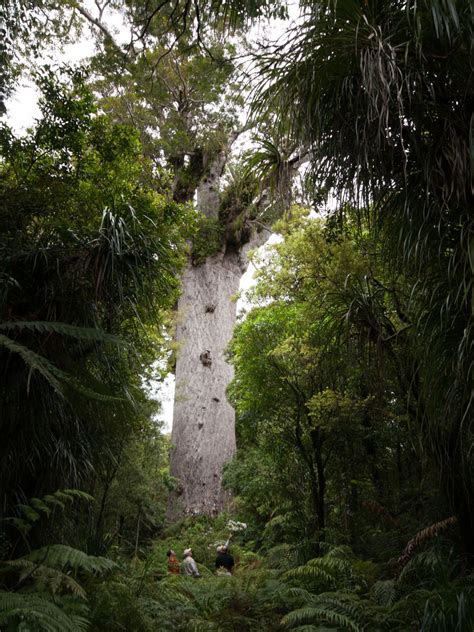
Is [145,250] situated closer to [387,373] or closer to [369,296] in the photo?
[369,296]

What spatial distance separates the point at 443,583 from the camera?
333 centimetres

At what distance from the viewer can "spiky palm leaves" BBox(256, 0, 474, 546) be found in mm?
3316

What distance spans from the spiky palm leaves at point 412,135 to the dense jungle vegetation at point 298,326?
0.06 ft

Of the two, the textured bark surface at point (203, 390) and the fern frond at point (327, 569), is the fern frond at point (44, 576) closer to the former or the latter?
the fern frond at point (327, 569)

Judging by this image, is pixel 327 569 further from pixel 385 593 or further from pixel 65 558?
pixel 65 558

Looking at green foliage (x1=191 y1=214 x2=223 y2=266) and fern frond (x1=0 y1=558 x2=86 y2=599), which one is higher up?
green foliage (x1=191 y1=214 x2=223 y2=266)

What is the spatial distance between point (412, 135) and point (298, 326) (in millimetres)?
3955

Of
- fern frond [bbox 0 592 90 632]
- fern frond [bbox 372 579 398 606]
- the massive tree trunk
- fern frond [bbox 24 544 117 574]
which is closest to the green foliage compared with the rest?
the massive tree trunk

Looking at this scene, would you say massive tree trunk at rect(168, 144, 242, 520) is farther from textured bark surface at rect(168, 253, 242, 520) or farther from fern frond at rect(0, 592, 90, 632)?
fern frond at rect(0, 592, 90, 632)

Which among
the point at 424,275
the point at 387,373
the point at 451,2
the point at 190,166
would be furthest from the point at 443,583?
the point at 190,166

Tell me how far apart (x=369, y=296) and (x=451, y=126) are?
1581 mm

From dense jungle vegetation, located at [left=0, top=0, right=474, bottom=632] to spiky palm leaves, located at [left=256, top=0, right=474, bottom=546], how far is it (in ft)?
0.06

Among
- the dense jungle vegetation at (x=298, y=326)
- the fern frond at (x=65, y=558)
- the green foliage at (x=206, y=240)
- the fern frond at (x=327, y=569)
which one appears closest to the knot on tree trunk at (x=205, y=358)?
the green foliage at (x=206, y=240)

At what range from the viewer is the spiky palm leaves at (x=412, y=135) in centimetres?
332
